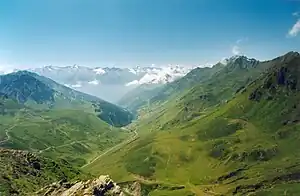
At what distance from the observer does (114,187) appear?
199 m

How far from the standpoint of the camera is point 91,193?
185625 millimetres

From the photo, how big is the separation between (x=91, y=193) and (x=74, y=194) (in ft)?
44.2

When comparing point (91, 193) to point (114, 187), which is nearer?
point (91, 193)

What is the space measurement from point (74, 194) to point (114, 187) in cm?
1787

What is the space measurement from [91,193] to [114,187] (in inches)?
629

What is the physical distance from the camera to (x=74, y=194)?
7697 inches
